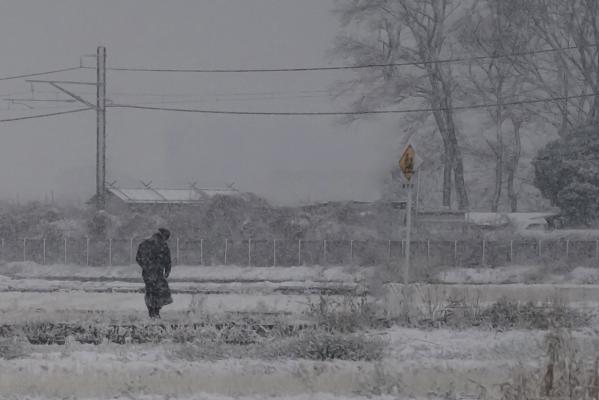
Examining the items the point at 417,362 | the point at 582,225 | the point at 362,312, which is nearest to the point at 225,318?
the point at 362,312

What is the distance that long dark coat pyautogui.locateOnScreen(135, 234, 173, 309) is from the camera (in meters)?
16.2

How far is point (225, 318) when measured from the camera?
15242mm

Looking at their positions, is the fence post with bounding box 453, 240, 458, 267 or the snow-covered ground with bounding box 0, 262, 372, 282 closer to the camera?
the snow-covered ground with bounding box 0, 262, 372, 282

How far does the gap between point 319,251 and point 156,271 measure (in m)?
19.9

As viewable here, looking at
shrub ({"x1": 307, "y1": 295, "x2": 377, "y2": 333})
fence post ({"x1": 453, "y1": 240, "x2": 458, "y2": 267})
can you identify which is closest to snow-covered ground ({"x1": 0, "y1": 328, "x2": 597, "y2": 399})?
shrub ({"x1": 307, "y1": 295, "x2": 377, "y2": 333})

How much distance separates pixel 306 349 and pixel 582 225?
97.9 ft

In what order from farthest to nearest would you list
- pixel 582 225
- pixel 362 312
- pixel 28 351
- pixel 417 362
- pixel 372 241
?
1. pixel 582 225
2. pixel 372 241
3. pixel 362 312
4. pixel 28 351
5. pixel 417 362

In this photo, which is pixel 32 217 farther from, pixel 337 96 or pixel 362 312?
pixel 362 312

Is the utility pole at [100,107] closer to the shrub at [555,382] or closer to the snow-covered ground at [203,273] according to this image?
the snow-covered ground at [203,273]

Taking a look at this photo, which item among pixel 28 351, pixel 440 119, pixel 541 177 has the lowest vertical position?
pixel 28 351

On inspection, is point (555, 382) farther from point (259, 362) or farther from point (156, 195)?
point (156, 195)

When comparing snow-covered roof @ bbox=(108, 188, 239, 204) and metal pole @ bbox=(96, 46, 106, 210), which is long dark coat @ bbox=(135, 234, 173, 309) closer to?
metal pole @ bbox=(96, 46, 106, 210)

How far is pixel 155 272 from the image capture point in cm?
1627

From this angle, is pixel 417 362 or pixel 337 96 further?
pixel 337 96
